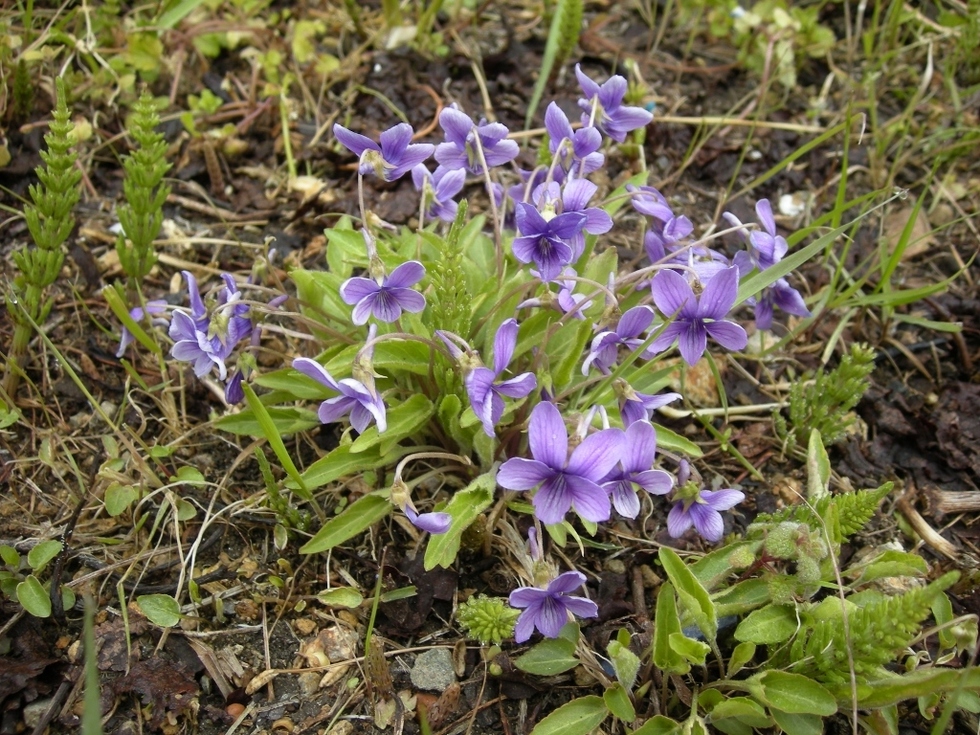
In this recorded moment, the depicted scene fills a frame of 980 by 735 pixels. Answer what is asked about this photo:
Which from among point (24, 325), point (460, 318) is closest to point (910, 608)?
point (460, 318)

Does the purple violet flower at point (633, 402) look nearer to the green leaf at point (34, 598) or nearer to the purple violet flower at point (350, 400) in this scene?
the purple violet flower at point (350, 400)

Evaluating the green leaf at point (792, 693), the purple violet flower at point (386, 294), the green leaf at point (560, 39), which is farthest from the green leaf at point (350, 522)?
the green leaf at point (560, 39)

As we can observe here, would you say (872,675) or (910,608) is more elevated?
(910,608)

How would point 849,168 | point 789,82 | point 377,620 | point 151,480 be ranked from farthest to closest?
point 789,82 → point 849,168 → point 151,480 → point 377,620

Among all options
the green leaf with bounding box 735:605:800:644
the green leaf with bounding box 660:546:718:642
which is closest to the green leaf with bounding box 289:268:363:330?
the green leaf with bounding box 660:546:718:642

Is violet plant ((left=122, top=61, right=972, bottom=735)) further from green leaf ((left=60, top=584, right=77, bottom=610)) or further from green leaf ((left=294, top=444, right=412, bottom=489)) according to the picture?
green leaf ((left=60, top=584, right=77, bottom=610))

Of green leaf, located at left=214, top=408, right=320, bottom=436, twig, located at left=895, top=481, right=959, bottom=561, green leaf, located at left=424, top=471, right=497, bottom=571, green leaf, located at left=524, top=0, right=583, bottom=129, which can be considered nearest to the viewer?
green leaf, located at left=424, top=471, right=497, bottom=571

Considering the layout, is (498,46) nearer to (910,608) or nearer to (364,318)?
(364,318)
